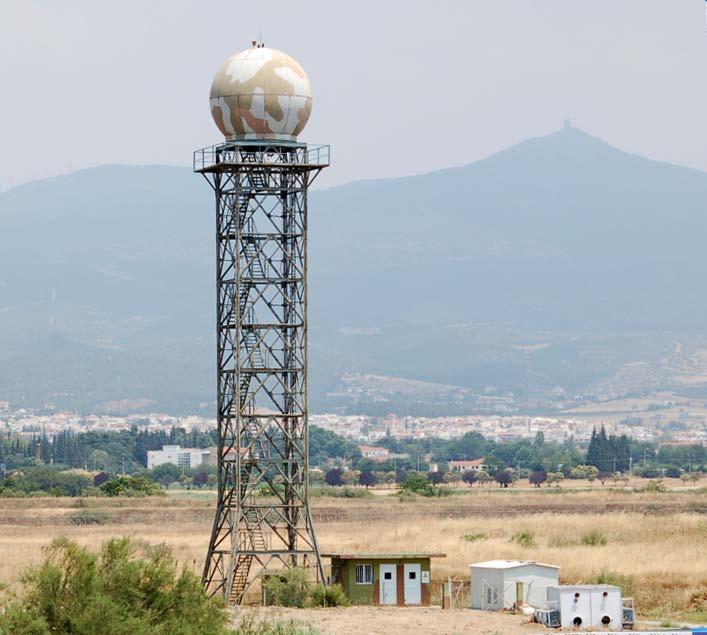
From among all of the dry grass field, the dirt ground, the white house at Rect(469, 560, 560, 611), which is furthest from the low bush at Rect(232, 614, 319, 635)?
the white house at Rect(469, 560, 560, 611)

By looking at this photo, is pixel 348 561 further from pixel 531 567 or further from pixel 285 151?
pixel 285 151

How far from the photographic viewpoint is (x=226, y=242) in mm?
50406

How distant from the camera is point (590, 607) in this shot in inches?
1658

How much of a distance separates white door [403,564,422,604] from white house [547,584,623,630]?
17.1 feet

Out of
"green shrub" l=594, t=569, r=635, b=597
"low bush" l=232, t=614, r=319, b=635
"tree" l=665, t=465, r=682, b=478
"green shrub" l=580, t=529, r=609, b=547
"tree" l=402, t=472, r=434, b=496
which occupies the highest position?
"tree" l=665, t=465, r=682, b=478

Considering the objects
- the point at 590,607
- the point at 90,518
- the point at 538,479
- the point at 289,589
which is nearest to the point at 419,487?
the point at 90,518

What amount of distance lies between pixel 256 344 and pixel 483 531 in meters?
20.3

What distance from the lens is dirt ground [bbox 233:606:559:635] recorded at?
132ft

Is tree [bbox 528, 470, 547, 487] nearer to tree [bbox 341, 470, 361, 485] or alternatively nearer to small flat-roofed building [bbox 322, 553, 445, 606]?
tree [bbox 341, 470, 361, 485]

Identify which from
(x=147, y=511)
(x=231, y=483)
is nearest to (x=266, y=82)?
(x=231, y=483)

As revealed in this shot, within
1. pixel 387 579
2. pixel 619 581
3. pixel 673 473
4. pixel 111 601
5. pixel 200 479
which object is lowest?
pixel 619 581

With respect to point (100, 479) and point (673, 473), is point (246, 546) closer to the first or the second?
point (100, 479)

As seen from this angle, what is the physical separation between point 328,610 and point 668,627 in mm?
9196

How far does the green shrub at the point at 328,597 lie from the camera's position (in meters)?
45.8
